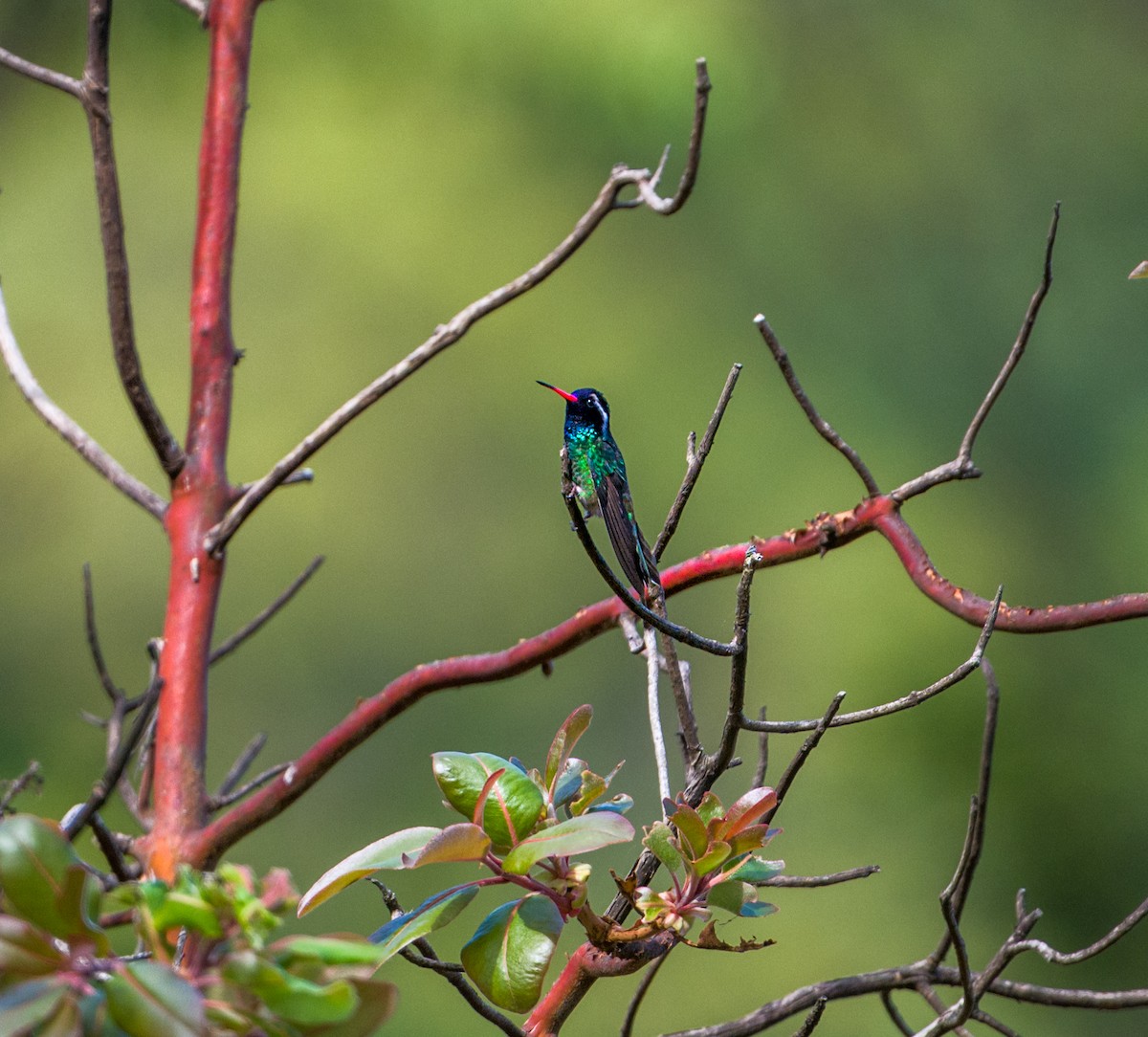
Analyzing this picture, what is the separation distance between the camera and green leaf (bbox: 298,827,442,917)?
518 mm

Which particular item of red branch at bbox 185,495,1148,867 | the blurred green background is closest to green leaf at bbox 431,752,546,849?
red branch at bbox 185,495,1148,867

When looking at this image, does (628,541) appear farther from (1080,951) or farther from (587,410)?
(1080,951)

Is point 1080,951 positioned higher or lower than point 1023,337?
lower

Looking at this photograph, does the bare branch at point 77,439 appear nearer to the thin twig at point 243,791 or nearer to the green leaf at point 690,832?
the thin twig at point 243,791

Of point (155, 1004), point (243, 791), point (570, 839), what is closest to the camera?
point (155, 1004)

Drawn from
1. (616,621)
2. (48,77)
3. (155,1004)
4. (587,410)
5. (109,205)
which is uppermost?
(48,77)

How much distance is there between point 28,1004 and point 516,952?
0.75 ft

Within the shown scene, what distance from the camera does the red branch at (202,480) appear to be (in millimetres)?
1016

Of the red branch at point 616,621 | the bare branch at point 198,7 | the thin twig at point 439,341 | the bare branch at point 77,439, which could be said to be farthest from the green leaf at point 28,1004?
the bare branch at point 198,7

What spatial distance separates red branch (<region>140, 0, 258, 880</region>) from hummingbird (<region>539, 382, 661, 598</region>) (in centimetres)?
35

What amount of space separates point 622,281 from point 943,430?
845mm

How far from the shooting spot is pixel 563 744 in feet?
1.92

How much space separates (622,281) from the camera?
298 centimetres

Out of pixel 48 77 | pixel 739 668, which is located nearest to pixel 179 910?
pixel 739 668
